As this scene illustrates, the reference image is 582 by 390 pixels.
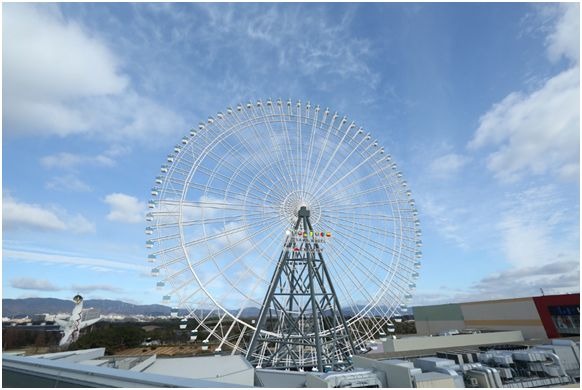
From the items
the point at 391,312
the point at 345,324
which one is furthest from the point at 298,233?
the point at 391,312

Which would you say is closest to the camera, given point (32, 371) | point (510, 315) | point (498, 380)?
point (32, 371)

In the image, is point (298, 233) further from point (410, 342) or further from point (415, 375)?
point (410, 342)

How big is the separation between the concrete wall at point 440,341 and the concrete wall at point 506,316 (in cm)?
317

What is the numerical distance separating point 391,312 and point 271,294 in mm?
8844

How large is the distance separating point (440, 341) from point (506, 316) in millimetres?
12127

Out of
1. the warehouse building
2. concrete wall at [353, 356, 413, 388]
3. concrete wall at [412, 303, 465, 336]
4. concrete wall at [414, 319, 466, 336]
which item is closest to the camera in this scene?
concrete wall at [353, 356, 413, 388]

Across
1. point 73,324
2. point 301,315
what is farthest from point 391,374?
point 73,324

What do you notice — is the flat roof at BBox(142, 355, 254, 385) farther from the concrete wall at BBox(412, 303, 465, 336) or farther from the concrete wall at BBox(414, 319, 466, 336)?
the concrete wall at BBox(412, 303, 465, 336)

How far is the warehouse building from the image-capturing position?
29.0 meters

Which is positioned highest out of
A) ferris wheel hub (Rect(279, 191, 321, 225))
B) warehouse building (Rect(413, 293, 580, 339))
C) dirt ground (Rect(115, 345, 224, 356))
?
ferris wheel hub (Rect(279, 191, 321, 225))

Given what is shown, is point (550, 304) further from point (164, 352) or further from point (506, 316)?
point (164, 352)

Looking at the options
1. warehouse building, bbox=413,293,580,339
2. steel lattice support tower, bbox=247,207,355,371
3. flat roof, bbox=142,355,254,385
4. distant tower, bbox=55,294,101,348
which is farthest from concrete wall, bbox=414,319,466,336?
distant tower, bbox=55,294,101,348

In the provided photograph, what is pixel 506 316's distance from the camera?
34.8m

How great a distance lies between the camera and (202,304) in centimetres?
1927
